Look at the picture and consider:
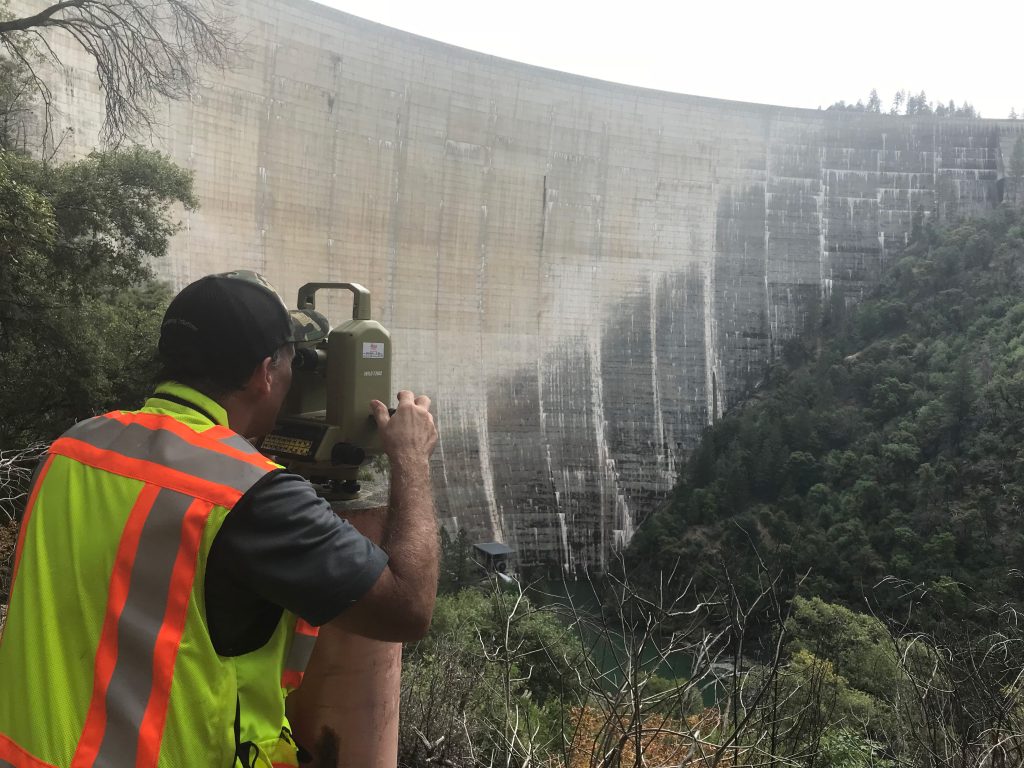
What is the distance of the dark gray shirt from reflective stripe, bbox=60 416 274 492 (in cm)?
2

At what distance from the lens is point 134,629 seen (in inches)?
31.5

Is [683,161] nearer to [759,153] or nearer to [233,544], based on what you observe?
[759,153]

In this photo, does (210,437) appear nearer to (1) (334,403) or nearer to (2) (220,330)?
(2) (220,330)


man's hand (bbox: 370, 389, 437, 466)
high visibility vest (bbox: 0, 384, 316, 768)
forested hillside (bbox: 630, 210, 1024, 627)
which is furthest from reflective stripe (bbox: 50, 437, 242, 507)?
forested hillside (bbox: 630, 210, 1024, 627)

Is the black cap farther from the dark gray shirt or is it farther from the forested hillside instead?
the forested hillside

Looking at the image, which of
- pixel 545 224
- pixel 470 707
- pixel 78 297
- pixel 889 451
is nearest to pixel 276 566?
pixel 470 707

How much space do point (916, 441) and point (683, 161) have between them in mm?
8351

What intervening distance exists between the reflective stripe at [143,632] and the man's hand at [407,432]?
0.33m

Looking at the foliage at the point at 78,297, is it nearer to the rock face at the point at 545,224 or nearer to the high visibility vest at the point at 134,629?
the rock face at the point at 545,224

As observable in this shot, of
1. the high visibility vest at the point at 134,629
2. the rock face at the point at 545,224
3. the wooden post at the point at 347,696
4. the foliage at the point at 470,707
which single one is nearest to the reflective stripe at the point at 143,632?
the high visibility vest at the point at 134,629

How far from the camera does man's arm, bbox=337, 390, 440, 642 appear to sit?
89cm

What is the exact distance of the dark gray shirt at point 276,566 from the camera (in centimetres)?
81

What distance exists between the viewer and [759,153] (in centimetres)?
1975

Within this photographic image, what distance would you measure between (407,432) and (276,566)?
1.12ft
